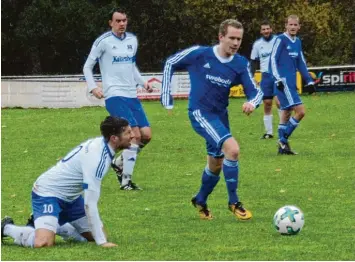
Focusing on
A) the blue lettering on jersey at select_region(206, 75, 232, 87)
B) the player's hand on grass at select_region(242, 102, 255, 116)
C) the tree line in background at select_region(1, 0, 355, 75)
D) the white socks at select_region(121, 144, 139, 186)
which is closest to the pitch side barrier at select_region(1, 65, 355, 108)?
the tree line in background at select_region(1, 0, 355, 75)

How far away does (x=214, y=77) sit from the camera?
37.3 ft

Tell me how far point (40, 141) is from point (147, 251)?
13497 millimetres

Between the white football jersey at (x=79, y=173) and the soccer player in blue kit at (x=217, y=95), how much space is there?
2022 millimetres

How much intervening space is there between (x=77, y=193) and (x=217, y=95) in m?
2.36

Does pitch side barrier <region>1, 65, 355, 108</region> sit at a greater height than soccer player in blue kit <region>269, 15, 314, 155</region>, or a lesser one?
lesser

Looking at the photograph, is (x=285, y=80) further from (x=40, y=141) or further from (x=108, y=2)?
(x=108, y=2)

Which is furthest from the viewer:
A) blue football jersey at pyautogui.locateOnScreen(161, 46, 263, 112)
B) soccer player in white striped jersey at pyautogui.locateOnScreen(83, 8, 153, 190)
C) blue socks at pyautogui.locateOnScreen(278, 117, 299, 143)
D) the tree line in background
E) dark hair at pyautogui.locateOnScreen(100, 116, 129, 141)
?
the tree line in background

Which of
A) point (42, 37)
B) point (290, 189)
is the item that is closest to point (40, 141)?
point (290, 189)

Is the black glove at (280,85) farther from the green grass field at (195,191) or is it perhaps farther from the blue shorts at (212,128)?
the blue shorts at (212,128)

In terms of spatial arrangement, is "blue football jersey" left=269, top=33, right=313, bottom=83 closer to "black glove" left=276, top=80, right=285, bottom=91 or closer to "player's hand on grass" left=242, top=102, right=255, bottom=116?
"black glove" left=276, top=80, right=285, bottom=91

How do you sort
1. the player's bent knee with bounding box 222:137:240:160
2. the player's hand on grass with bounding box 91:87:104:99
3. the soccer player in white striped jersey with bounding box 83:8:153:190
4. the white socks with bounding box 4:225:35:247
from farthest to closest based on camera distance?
the soccer player in white striped jersey with bounding box 83:8:153:190 < the player's hand on grass with bounding box 91:87:104:99 < the player's bent knee with bounding box 222:137:240:160 < the white socks with bounding box 4:225:35:247

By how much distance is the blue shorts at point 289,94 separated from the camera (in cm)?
1850

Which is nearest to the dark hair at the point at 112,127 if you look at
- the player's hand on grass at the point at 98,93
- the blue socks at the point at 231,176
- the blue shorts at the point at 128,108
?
the blue socks at the point at 231,176

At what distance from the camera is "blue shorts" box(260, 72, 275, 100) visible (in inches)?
886
